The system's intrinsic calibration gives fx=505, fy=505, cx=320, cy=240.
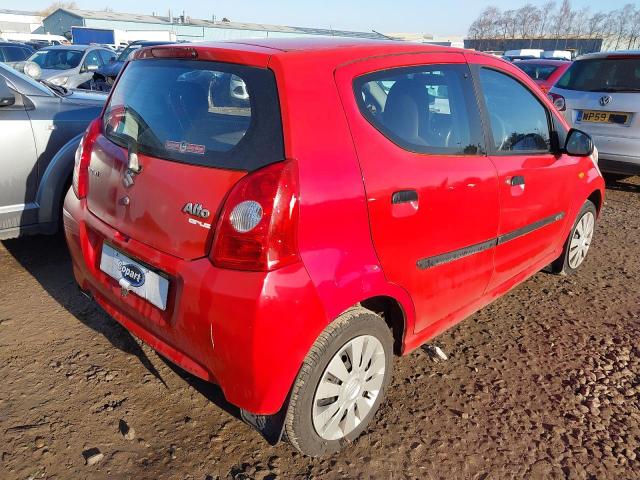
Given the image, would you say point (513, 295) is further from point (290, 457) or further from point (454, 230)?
point (290, 457)

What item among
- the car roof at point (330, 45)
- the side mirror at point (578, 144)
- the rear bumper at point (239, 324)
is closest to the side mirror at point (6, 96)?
the car roof at point (330, 45)

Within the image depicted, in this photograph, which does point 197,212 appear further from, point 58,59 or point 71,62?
point 58,59

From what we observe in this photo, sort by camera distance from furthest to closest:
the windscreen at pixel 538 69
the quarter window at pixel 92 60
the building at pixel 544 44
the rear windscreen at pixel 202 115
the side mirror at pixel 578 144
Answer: the building at pixel 544 44, the quarter window at pixel 92 60, the windscreen at pixel 538 69, the side mirror at pixel 578 144, the rear windscreen at pixel 202 115

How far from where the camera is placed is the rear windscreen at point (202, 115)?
186 centimetres

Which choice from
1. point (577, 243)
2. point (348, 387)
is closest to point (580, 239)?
point (577, 243)

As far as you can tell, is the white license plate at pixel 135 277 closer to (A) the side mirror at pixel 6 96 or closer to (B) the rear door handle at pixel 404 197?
(B) the rear door handle at pixel 404 197

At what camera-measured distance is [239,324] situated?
177cm

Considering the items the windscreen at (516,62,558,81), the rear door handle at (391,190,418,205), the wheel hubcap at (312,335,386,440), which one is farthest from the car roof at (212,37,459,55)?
the windscreen at (516,62,558,81)

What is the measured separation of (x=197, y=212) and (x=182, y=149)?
0.31 meters

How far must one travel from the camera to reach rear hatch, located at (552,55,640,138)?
5.99 meters

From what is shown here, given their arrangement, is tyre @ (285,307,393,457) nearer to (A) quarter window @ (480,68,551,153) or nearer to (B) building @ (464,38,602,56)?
(A) quarter window @ (480,68,551,153)

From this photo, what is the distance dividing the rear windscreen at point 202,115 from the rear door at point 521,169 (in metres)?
1.39

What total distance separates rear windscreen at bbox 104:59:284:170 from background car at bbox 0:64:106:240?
161 cm

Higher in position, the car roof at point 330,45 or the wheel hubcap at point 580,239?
the car roof at point 330,45
